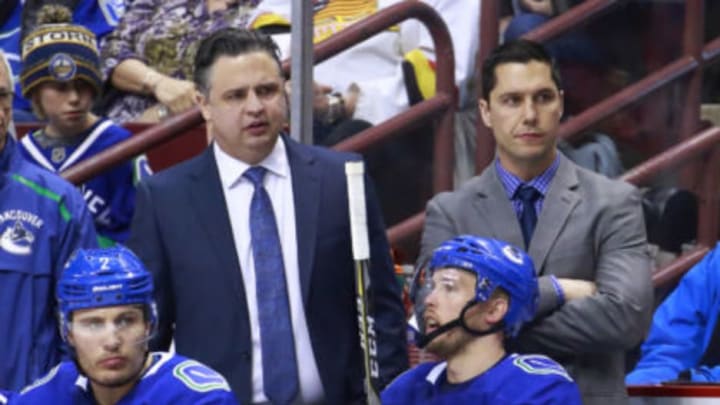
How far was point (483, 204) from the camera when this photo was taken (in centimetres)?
526

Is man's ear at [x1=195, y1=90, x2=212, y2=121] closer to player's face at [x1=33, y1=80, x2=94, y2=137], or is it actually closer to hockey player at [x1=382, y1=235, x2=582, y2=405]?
hockey player at [x1=382, y1=235, x2=582, y2=405]

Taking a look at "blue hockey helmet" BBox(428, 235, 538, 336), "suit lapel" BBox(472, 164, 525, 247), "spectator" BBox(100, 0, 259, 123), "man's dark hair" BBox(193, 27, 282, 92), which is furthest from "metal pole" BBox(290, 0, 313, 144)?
"spectator" BBox(100, 0, 259, 123)

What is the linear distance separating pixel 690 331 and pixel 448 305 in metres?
1.07

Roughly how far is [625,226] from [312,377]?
35.1 inches

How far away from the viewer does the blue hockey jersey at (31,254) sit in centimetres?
538

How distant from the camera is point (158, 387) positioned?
477 centimetres

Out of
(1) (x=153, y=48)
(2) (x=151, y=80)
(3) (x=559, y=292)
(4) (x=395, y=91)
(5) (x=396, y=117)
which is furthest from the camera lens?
(1) (x=153, y=48)

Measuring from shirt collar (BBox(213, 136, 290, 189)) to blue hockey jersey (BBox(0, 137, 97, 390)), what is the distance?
1.63 feet

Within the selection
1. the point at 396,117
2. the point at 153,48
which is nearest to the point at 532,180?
the point at 396,117

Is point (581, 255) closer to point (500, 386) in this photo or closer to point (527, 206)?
point (527, 206)

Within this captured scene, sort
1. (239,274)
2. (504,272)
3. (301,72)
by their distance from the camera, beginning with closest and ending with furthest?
(504,272)
(239,274)
(301,72)

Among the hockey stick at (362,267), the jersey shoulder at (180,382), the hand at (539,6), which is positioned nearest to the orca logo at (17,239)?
the jersey shoulder at (180,382)

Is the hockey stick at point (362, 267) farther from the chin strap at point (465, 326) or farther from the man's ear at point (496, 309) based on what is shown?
the man's ear at point (496, 309)

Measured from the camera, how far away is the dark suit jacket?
5113 millimetres
